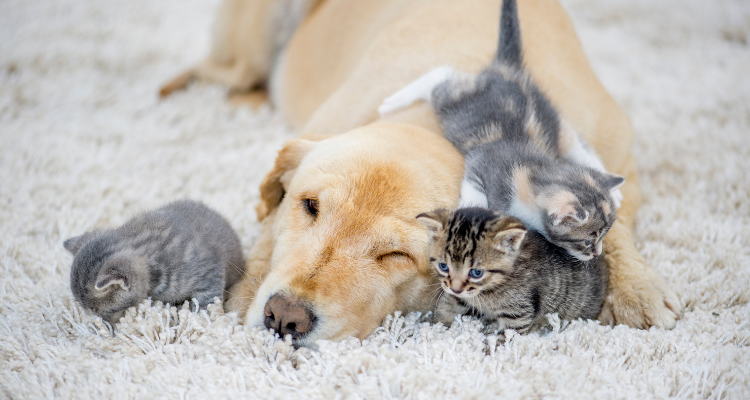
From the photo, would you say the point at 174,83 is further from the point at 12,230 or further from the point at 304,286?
the point at 304,286

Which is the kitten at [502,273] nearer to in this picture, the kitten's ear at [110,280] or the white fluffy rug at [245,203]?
the white fluffy rug at [245,203]

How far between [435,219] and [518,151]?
21.6 inches

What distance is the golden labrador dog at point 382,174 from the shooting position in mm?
1699

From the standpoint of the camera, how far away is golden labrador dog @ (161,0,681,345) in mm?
1699

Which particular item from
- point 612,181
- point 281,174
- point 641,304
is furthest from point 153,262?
point 641,304

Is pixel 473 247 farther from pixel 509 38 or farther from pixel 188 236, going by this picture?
pixel 509 38

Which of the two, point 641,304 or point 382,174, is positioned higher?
point 382,174

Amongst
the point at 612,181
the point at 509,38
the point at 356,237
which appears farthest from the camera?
the point at 509,38

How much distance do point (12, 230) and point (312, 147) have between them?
1358 millimetres

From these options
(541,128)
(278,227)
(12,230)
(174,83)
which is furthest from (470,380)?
(174,83)

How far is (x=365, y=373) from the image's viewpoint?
4.90 feet

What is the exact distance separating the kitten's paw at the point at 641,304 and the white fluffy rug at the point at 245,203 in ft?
0.23

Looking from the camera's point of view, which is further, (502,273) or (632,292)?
(632,292)

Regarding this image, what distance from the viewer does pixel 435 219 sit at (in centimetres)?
163
